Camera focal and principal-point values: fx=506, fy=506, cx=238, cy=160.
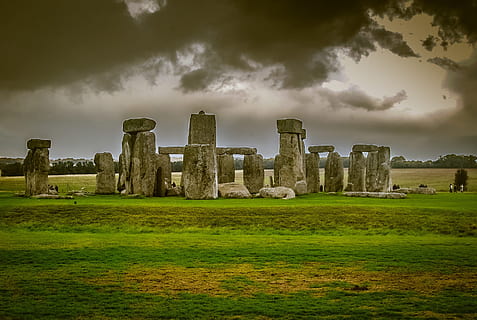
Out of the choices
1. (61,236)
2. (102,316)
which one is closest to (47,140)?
(61,236)

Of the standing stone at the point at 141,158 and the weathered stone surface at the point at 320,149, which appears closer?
the standing stone at the point at 141,158

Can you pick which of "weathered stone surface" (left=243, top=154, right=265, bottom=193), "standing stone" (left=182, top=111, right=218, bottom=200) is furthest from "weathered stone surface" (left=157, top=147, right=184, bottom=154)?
"standing stone" (left=182, top=111, right=218, bottom=200)

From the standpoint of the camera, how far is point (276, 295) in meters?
7.59

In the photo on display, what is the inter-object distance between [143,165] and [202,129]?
3.23 m

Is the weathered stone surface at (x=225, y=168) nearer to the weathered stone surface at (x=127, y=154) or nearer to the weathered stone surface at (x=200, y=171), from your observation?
the weathered stone surface at (x=127, y=154)

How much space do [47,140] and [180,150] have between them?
25.7 feet

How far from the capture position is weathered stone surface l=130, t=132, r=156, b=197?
23.5 meters

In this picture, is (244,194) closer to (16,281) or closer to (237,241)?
(237,241)

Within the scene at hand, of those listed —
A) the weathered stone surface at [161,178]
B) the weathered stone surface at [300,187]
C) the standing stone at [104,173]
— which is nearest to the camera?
the weathered stone surface at [161,178]

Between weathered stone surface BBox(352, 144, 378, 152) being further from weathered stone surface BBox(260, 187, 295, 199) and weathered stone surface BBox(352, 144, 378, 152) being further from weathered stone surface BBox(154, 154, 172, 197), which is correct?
weathered stone surface BBox(154, 154, 172, 197)

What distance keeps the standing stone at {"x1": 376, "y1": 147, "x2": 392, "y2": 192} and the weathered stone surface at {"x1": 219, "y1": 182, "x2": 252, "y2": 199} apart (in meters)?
10.6

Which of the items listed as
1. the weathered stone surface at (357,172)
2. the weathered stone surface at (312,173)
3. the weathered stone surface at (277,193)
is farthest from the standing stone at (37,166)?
the weathered stone surface at (357,172)

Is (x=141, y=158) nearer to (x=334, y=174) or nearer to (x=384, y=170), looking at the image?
(x=334, y=174)

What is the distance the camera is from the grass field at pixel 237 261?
22.9ft
